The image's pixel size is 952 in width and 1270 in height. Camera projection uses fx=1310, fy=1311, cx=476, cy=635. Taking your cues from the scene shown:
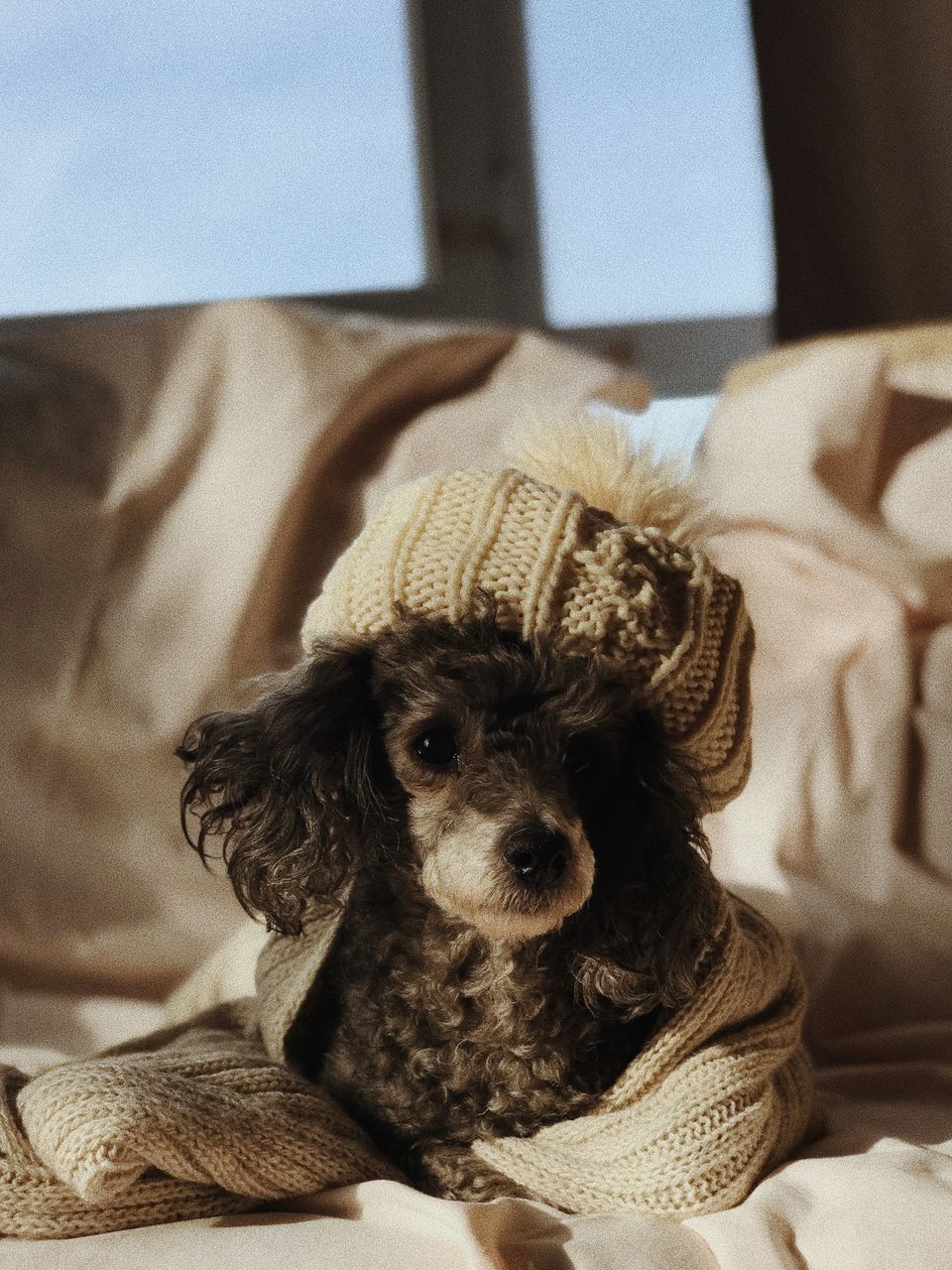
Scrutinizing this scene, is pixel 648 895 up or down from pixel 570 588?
down

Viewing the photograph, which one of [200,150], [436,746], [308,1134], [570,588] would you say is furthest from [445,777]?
[200,150]

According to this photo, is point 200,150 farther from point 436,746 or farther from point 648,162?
point 436,746

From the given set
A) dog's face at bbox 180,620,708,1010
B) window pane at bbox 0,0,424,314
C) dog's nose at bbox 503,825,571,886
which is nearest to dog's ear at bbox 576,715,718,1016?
dog's face at bbox 180,620,708,1010

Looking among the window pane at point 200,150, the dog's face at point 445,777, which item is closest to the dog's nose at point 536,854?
the dog's face at point 445,777

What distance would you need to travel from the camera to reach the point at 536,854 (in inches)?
31.9

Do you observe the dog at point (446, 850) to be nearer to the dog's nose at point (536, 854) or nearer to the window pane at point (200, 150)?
the dog's nose at point (536, 854)

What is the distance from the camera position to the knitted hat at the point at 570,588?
90 cm

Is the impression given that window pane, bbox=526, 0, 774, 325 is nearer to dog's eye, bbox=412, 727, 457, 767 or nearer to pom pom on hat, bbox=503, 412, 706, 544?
pom pom on hat, bbox=503, 412, 706, 544

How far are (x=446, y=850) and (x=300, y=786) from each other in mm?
121

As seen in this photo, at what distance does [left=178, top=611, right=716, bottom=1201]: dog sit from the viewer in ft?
2.93

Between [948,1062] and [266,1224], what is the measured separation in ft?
2.32

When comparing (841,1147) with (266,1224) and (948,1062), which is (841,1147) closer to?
(948,1062)

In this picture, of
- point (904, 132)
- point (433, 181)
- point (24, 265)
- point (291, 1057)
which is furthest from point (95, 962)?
point (904, 132)

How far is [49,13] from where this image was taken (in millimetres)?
2064
